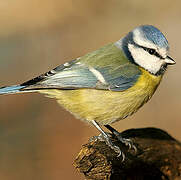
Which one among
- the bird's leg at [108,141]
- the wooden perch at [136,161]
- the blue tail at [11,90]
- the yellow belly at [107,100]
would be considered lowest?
the wooden perch at [136,161]

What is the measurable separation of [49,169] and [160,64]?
65.8 inches

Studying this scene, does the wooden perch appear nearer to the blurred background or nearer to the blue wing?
the blue wing

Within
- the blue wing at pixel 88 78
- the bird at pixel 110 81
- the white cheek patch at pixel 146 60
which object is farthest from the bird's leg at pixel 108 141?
the white cheek patch at pixel 146 60

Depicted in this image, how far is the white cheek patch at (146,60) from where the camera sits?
2490 mm

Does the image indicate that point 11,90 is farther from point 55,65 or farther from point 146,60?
point 55,65

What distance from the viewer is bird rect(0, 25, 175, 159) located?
2439mm

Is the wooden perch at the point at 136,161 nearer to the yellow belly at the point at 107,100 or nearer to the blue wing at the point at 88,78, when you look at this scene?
the yellow belly at the point at 107,100

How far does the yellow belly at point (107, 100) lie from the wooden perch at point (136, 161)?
0.17 metres

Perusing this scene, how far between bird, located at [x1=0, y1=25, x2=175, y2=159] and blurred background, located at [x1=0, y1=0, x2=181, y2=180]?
4.45 feet

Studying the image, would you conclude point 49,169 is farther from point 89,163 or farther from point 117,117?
point 89,163

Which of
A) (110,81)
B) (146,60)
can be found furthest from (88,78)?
(146,60)

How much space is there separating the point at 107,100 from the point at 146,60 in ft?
1.11

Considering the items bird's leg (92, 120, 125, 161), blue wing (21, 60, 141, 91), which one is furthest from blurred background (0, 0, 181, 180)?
blue wing (21, 60, 141, 91)

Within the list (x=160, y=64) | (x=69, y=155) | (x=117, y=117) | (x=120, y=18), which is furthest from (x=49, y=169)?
(x=120, y=18)
